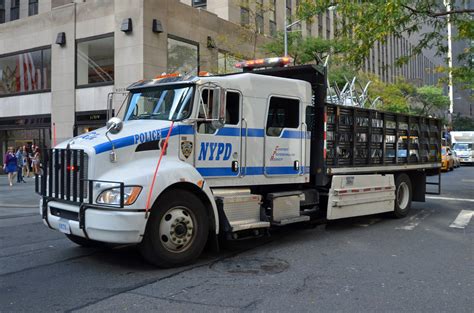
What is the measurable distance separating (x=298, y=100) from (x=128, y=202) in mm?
3802

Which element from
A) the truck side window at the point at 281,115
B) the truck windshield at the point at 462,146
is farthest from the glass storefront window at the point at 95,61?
the truck windshield at the point at 462,146

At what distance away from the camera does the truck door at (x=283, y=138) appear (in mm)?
7684

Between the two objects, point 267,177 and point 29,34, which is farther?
point 29,34

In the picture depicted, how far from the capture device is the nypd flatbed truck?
228 inches

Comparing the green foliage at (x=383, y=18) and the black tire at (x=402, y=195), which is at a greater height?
the green foliage at (x=383, y=18)

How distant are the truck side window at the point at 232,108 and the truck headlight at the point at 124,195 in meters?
2.03

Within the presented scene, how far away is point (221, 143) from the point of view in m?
6.92

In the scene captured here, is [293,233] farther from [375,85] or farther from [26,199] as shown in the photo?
[375,85]

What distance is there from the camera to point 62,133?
86.0ft

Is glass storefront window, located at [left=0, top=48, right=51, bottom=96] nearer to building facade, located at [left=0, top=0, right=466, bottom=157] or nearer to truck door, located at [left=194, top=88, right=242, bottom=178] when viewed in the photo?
building facade, located at [left=0, top=0, right=466, bottom=157]

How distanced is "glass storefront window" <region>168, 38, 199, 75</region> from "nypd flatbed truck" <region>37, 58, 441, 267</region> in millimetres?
15967

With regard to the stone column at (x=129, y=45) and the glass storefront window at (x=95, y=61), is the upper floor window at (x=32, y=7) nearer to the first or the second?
the glass storefront window at (x=95, y=61)

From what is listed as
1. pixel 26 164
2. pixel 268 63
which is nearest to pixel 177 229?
pixel 268 63

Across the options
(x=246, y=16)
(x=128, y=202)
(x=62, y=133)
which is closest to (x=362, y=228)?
(x=128, y=202)
